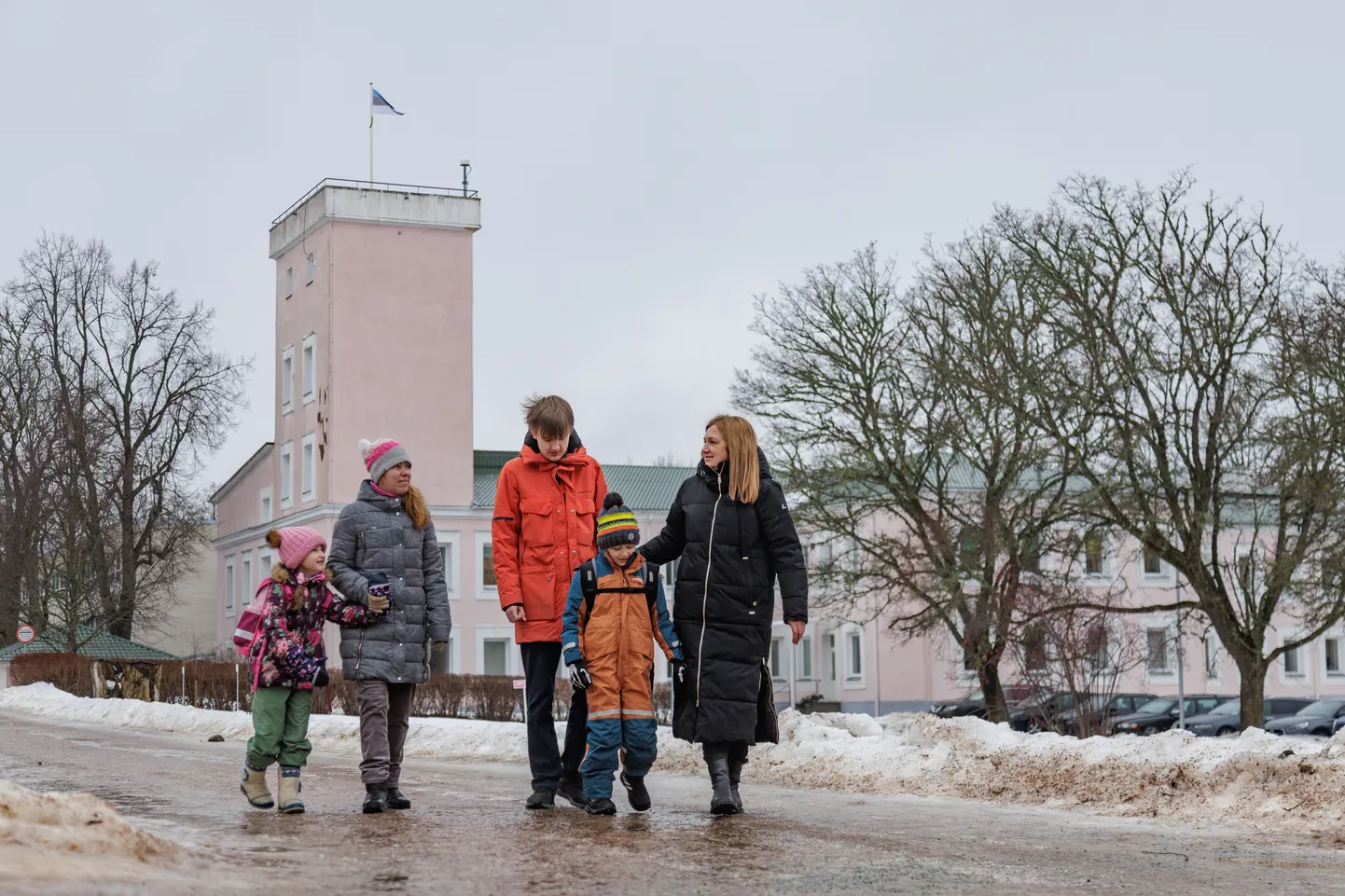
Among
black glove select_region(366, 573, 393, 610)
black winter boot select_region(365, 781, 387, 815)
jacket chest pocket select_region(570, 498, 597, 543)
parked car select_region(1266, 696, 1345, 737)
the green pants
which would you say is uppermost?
jacket chest pocket select_region(570, 498, 597, 543)

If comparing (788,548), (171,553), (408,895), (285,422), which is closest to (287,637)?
(788,548)

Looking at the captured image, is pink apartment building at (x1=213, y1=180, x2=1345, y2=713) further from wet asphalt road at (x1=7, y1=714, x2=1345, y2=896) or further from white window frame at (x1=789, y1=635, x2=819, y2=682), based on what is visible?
wet asphalt road at (x1=7, y1=714, x2=1345, y2=896)

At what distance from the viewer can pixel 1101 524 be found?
33.2 meters

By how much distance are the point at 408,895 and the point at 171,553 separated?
5800 centimetres

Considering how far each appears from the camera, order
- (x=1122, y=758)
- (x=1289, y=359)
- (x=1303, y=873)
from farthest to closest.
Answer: (x=1289, y=359) < (x=1122, y=758) < (x=1303, y=873)

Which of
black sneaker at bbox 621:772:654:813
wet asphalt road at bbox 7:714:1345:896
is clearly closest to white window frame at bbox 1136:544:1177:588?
wet asphalt road at bbox 7:714:1345:896

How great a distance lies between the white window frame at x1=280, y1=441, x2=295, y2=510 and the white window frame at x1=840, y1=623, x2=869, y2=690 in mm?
21831

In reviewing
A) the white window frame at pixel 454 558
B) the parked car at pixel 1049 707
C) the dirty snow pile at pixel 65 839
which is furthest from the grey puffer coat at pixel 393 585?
the white window frame at pixel 454 558

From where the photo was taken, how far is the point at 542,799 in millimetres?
9203

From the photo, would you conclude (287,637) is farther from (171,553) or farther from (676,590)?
(171,553)

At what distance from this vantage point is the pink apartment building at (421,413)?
61.4 metres

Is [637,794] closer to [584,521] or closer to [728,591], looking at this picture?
[728,591]

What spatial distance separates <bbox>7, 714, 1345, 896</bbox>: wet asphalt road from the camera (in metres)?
6.08

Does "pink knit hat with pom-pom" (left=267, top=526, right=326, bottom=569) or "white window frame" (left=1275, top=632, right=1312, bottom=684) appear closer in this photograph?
"pink knit hat with pom-pom" (left=267, top=526, right=326, bottom=569)
